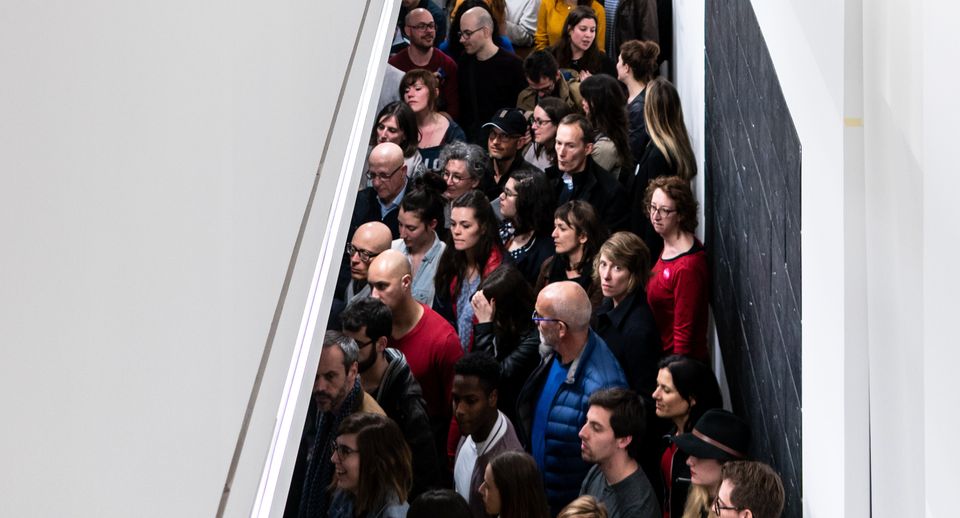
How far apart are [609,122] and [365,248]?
1.36 metres

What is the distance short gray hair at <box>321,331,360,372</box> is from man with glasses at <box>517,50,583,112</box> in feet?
8.76

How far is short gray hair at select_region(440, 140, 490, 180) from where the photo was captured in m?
5.66

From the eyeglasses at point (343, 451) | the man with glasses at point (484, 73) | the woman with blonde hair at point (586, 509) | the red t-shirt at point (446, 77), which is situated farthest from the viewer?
the red t-shirt at point (446, 77)

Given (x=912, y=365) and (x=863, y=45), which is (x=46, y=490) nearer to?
(x=912, y=365)

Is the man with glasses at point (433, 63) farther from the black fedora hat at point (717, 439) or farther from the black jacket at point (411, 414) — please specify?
the black fedora hat at point (717, 439)

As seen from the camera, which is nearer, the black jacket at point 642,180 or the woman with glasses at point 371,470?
the woman with glasses at point 371,470

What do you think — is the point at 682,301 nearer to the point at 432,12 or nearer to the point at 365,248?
the point at 365,248

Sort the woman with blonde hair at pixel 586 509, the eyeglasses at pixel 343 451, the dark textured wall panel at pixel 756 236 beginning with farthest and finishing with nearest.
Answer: the eyeglasses at pixel 343 451 → the dark textured wall panel at pixel 756 236 → the woman with blonde hair at pixel 586 509

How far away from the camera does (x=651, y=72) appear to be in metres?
6.22

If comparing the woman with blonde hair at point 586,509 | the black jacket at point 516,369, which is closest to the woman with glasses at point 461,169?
the black jacket at point 516,369

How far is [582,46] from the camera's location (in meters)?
7.08

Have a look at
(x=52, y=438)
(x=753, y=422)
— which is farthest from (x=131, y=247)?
(x=753, y=422)

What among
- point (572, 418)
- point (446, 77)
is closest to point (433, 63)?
point (446, 77)

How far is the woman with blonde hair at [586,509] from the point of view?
337 centimetres
